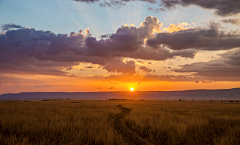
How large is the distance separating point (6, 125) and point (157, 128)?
36.9 feet

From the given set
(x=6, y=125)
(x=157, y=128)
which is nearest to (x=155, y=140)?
(x=157, y=128)

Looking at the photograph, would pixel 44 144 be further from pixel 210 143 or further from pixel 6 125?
pixel 210 143

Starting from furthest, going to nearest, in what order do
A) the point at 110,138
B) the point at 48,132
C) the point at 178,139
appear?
1. the point at 48,132
2. the point at 178,139
3. the point at 110,138

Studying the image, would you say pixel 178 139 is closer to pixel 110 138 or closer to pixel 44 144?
pixel 110 138

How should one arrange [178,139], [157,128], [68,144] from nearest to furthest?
[68,144], [178,139], [157,128]

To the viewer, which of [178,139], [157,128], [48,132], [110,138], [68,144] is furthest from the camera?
[157,128]

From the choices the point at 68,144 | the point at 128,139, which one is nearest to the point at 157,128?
the point at 128,139

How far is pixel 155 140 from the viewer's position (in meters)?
9.12

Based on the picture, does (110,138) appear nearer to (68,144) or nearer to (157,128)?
(68,144)

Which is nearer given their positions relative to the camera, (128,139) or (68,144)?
(68,144)

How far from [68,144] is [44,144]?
125cm

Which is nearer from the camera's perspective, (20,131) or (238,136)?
(238,136)

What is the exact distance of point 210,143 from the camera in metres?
8.70

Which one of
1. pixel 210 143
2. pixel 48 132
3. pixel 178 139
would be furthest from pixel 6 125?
pixel 210 143
